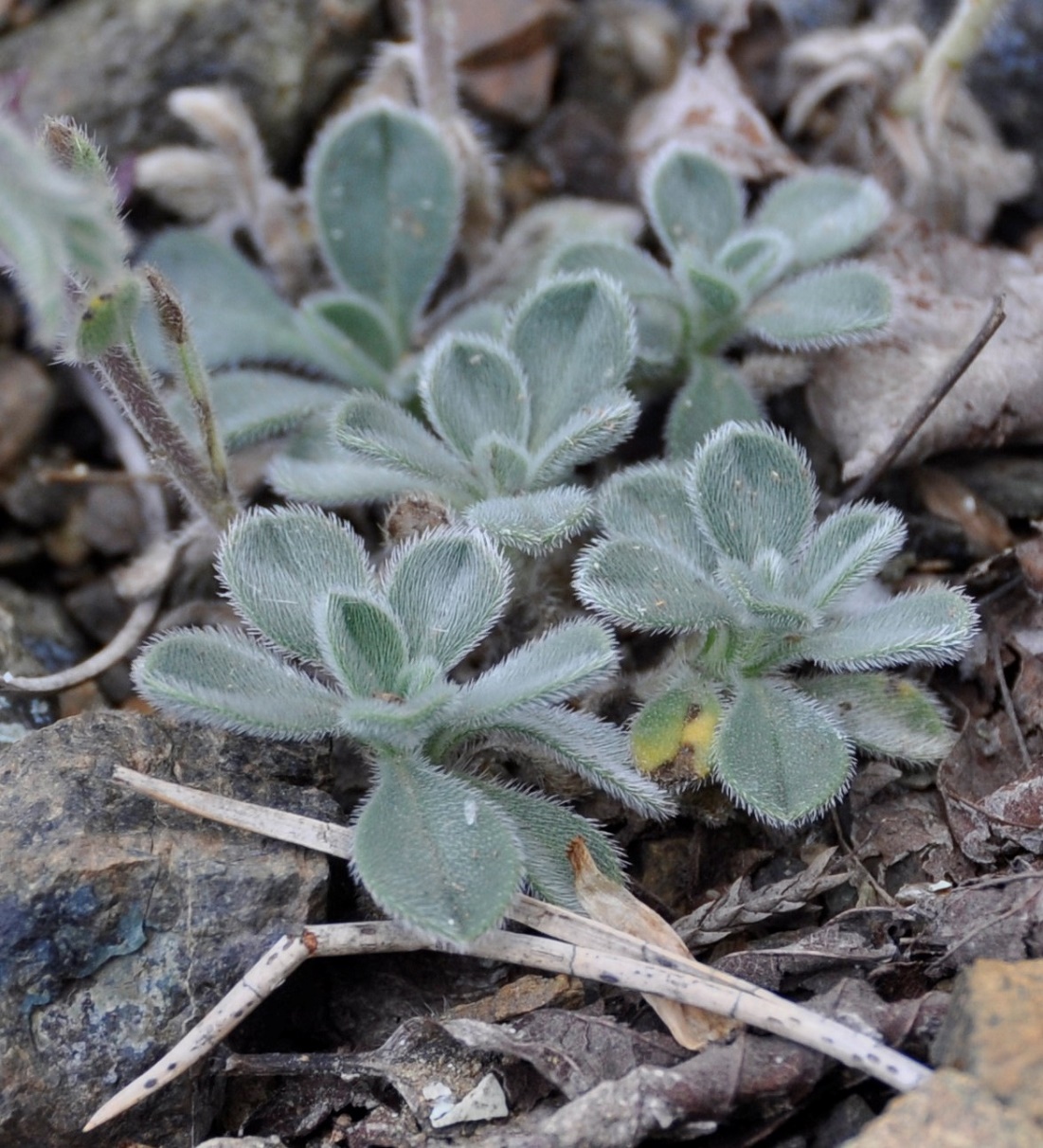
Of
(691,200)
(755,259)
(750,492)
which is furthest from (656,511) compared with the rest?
(691,200)

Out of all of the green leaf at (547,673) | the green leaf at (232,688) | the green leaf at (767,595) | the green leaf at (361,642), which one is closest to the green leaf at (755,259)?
the green leaf at (767,595)

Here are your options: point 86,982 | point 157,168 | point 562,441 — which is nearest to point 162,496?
point 157,168

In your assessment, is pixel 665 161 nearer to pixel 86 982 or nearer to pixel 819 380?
pixel 819 380

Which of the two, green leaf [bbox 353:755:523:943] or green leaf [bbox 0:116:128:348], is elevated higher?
green leaf [bbox 0:116:128:348]

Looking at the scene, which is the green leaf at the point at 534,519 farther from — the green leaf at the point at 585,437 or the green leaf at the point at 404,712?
the green leaf at the point at 404,712

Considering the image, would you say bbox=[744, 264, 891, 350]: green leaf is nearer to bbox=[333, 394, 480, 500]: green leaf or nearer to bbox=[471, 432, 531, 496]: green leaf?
bbox=[471, 432, 531, 496]: green leaf

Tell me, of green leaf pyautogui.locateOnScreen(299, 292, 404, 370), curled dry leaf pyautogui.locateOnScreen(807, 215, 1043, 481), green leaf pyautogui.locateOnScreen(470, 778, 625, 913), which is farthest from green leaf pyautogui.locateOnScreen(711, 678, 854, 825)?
green leaf pyautogui.locateOnScreen(299, 292, 404, 370)

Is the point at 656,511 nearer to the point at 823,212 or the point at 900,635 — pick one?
the point at 900,635
